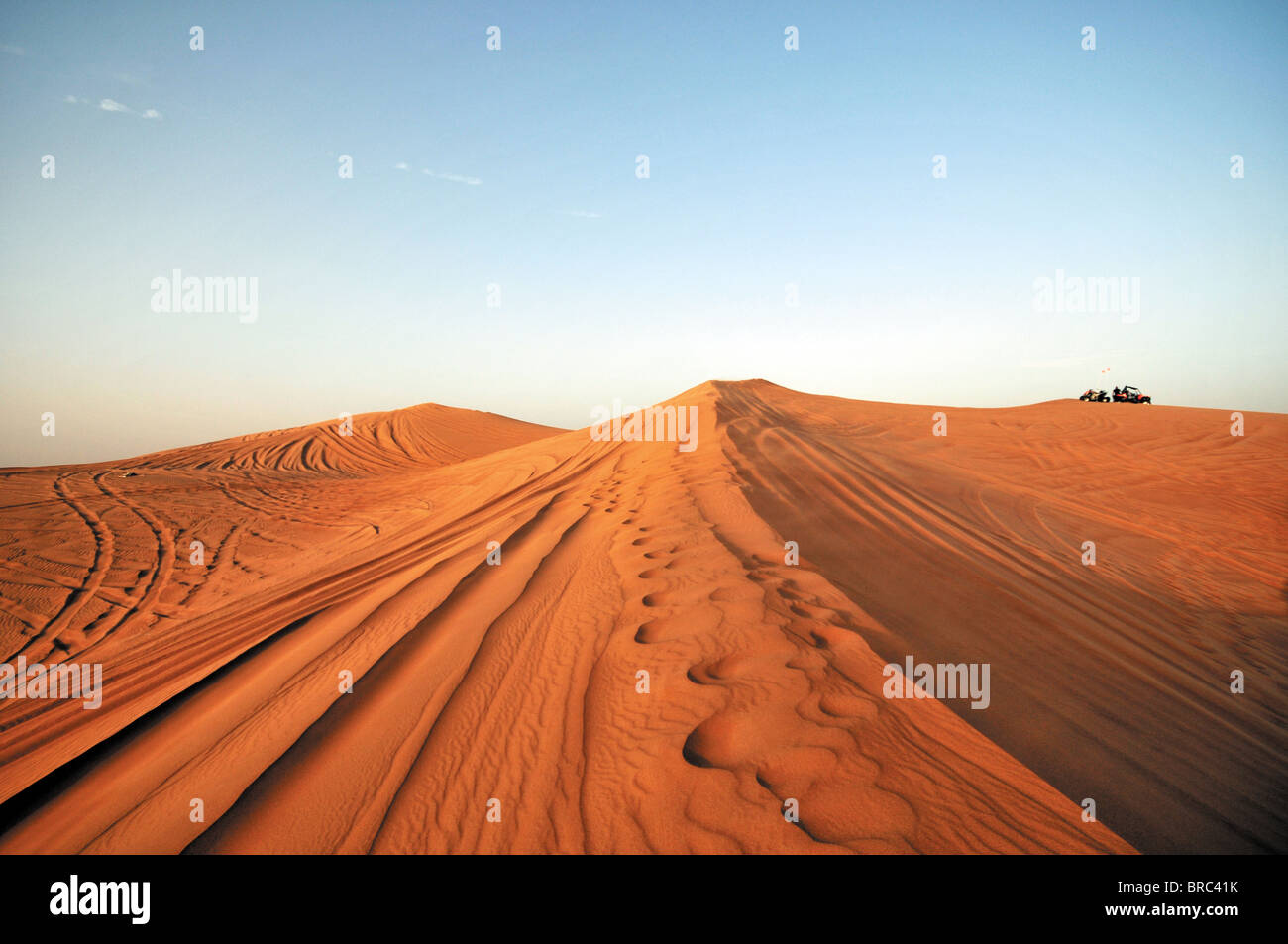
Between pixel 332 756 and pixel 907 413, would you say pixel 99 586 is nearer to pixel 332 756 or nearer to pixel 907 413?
pixel 332 756

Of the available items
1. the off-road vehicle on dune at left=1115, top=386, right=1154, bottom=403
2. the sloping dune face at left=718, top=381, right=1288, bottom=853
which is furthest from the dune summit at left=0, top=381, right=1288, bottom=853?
the off-road vehicle on dune at left=1115, top=386, right=1154, bottom=403

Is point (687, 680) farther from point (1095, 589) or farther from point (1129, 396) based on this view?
point (1129, 396)

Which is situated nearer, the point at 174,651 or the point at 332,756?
the point at 332,756

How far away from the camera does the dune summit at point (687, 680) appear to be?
1.83m

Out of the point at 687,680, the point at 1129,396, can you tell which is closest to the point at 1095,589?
the point at 687,680

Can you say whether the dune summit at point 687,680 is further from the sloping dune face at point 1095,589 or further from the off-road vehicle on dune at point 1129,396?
the off-road vehicle on dune at point 1129,396

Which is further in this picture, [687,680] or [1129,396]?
[1129,396]

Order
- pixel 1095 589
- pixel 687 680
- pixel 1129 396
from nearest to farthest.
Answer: pixel 687 680, pixel 1095 589, pixel 1129 396

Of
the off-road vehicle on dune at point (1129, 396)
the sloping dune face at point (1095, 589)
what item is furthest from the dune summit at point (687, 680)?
the off-road vehicle on dune at point (1129, 396)

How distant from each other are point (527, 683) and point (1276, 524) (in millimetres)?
9873

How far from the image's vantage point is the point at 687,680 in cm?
250

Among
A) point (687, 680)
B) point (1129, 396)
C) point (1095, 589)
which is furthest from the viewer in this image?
point (1129, 396)

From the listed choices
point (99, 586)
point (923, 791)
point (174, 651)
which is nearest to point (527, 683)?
point (923, 791)
